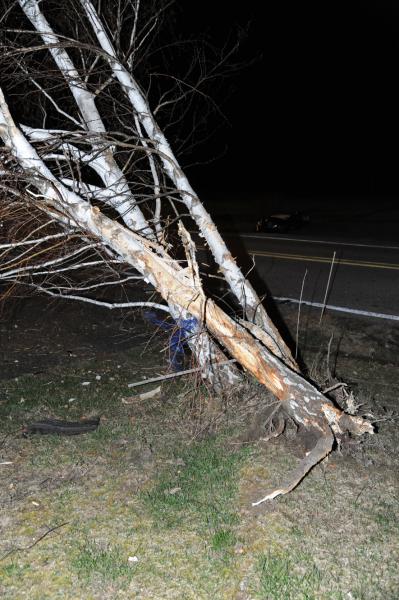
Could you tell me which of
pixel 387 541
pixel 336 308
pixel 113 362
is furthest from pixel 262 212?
pixel 387 541

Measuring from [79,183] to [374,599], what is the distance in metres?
4.74

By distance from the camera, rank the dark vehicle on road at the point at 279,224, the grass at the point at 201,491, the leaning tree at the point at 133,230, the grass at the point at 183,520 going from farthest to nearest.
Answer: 1. the dark vehicle on road at the point at 279,224
2. the leaning tree at the point at 133,230
3. the grass at the point at 201,491
4. the grass at the point at 183,520

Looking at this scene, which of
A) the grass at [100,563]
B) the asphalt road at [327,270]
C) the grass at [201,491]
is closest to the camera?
the grass at [100,563]

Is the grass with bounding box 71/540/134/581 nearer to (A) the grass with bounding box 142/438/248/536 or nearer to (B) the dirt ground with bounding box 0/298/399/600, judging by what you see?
(B) the dirt ground with bounding box 0/298/399/600

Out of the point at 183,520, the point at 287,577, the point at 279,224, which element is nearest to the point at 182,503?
the point at 183,520

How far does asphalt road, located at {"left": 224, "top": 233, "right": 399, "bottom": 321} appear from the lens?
11414 millimetres

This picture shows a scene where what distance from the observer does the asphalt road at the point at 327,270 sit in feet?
37.4

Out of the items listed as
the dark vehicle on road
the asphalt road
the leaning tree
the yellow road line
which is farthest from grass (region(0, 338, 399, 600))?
the dark vehicle on road

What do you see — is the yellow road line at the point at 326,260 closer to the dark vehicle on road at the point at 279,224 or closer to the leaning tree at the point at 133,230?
the dark vehicle on road at the point at 279,224

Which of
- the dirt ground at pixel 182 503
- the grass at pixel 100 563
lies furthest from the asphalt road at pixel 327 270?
the grass at pixel 100 563

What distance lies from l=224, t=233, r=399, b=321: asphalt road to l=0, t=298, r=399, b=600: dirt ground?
3615 mm

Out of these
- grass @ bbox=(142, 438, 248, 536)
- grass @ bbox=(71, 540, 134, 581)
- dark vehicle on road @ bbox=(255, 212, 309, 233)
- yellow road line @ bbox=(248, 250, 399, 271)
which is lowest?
dark vehicle on road @ bbox=(255, 212, 309, 233)

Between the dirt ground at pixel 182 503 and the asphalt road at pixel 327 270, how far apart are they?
361cm

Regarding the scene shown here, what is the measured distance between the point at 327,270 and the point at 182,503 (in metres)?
9.88
